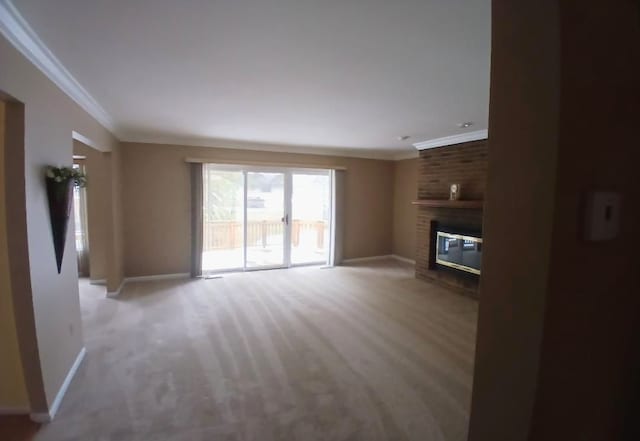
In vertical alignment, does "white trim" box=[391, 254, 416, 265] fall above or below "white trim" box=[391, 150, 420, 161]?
below

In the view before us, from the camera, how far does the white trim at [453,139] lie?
4363 millimetres

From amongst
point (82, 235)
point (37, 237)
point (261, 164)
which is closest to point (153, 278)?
point (82, 235)

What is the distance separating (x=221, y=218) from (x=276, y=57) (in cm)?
403

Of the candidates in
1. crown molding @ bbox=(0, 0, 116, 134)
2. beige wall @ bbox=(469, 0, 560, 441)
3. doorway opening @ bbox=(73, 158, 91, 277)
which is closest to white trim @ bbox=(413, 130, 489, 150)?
beige wall @ bbox=(469, 0, 560, 441)

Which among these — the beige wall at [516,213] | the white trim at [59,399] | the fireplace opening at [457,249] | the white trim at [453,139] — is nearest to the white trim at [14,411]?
the white trim at [59,399]

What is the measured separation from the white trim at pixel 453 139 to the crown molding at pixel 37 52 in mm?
4537

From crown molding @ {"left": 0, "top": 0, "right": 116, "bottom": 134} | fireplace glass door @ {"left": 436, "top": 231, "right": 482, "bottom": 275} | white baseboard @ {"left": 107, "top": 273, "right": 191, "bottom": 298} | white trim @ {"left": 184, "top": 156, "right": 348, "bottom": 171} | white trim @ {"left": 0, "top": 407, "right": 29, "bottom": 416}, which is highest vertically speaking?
crown molding @ {"left": 0, "top": 0, "right": 116, "bottom": 134}

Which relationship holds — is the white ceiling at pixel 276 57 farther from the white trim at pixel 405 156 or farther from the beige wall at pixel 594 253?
the white trim at pixel 405 156

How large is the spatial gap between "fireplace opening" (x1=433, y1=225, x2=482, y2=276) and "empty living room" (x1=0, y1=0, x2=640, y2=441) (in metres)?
0.05

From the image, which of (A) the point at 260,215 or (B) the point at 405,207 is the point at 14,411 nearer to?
(A) the point at 260,215

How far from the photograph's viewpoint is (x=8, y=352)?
2.03 meters

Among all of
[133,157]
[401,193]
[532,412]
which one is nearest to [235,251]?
[133,157]

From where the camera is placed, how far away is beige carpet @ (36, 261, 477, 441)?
1.97 m

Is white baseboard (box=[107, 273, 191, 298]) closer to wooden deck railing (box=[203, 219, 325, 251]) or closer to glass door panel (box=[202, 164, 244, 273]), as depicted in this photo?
glass door panel (box=[202, 164, 244, 273])
